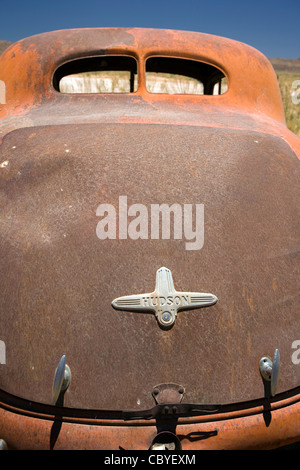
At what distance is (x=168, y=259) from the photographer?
1.51m

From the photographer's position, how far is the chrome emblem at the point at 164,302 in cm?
143

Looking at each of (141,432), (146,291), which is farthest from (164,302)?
(141,432)

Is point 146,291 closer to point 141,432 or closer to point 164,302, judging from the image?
point 164,302

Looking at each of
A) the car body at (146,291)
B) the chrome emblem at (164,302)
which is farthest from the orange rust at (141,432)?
the chrome emblem at (164,302)

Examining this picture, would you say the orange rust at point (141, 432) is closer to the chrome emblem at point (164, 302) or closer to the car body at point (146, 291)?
the car body at point (146, 291)

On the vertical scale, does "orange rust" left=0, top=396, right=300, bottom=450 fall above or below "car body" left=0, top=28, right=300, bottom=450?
below

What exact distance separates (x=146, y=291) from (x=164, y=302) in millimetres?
75

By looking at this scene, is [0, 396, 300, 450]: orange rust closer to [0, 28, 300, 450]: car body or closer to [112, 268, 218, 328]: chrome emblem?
[0, 28, 300, 450]: car body

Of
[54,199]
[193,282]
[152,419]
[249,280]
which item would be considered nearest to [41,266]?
[54,199]

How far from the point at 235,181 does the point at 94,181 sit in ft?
1.91

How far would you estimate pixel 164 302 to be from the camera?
1.43 metres

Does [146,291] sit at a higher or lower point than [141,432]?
higher

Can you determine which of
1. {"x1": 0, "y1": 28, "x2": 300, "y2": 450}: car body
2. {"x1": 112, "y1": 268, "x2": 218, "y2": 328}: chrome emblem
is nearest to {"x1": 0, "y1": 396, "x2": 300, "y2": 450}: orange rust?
{"x1": 0, "y1": 28, "x2": 300, "y2": 450}: car body

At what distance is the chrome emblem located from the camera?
1.43 metres
